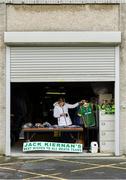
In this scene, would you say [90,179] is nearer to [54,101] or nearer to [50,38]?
[50,38]

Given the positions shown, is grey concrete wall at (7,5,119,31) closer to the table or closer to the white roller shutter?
the white roller shutter

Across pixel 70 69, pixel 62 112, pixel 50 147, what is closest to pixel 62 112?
pixel 62 112

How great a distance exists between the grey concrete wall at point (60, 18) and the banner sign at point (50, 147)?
3406 mm

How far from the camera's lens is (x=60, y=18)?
14.5m

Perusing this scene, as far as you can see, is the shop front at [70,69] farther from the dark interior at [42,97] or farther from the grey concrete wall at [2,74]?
the dark interior at [42,97]

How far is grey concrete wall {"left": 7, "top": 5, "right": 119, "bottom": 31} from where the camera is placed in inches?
572

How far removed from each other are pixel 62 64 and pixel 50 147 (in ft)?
8.16

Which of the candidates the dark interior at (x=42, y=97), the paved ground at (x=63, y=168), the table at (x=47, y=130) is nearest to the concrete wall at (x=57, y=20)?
the table at (x=47, y=130)

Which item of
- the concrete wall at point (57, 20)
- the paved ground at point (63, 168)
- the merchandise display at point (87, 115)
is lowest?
the paved ground at point (63, 168)

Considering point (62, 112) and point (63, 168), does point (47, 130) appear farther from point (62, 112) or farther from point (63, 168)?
point (63, 168)

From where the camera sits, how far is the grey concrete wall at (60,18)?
14.5 meters

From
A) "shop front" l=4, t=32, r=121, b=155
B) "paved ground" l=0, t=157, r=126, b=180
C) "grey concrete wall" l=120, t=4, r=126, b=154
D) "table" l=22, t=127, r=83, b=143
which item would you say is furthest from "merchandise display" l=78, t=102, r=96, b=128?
"paved ground" l=0, t=157, r=126, b=180

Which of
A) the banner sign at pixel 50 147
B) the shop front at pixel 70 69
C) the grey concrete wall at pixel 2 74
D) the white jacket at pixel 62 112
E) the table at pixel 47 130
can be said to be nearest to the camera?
the shop front at pixel 70 69

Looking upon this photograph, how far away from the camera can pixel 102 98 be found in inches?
604
